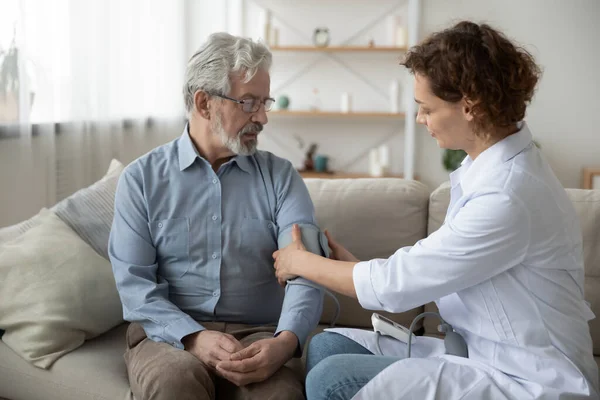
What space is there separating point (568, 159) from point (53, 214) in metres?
4.23

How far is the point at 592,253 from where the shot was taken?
2.08 metres

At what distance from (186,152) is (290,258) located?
1.49 ft

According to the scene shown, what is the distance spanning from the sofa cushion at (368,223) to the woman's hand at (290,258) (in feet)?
1.33

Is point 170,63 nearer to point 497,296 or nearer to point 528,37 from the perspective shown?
point 528,37

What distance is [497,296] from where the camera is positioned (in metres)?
1.34

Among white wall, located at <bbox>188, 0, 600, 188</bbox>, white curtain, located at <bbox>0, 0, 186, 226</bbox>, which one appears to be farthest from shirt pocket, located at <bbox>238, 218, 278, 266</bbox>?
white wall, located at <bbox>188, 0, 600, 188</bbox>

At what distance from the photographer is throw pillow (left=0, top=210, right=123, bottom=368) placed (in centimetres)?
183

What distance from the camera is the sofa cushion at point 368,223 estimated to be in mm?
2219

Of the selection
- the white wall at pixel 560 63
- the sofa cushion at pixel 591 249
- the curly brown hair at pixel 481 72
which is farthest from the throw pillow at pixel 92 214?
the white wall at pixel 560 63

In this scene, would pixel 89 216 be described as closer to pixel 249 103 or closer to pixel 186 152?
pixel 186 152

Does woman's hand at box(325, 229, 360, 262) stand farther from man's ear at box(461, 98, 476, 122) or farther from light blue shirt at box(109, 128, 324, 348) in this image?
man's ear at box(461, 98, 476, 122)

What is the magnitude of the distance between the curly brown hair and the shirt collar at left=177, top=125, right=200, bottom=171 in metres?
0.75

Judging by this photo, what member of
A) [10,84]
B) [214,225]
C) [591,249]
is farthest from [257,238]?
[10,84]

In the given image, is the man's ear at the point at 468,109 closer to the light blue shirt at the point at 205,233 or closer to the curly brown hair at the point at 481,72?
the curly brown hair at the point at 481,72
